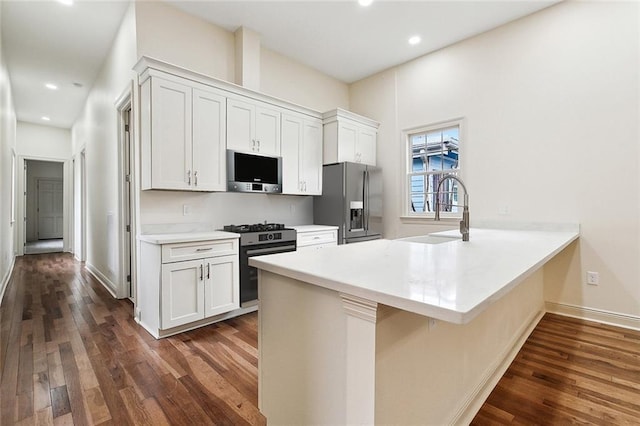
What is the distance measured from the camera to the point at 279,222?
4.17 meters

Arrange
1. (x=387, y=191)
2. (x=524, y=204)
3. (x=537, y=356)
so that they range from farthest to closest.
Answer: (x=387, y=191) → (x=524, y=204) → (x=537, y=356)

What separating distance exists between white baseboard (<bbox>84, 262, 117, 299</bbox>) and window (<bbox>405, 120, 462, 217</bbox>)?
4.16 meters

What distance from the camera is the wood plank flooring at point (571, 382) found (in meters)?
1.64

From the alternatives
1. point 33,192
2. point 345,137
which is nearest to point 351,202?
point 345,137

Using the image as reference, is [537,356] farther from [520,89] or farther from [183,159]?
[183,159]

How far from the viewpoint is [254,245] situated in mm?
3186

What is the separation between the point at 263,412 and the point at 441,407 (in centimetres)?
88

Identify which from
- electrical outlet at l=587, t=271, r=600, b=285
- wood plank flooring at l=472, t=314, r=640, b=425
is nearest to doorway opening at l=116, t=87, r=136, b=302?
wood plank flooring at l=472, t=314, r=640, b=425

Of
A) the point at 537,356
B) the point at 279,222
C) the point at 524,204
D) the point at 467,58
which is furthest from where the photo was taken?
the point at 279,222

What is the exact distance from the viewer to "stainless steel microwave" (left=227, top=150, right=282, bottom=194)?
3268 mm

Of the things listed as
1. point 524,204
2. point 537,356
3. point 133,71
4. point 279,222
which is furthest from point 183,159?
point 524,204

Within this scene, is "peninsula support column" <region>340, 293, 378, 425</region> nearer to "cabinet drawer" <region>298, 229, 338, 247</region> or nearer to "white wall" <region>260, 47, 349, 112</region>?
"cabinet drawer" <region>298, 229, 338, 247</region>

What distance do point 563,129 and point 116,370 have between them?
14.8ft

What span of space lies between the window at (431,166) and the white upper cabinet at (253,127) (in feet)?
6.62
